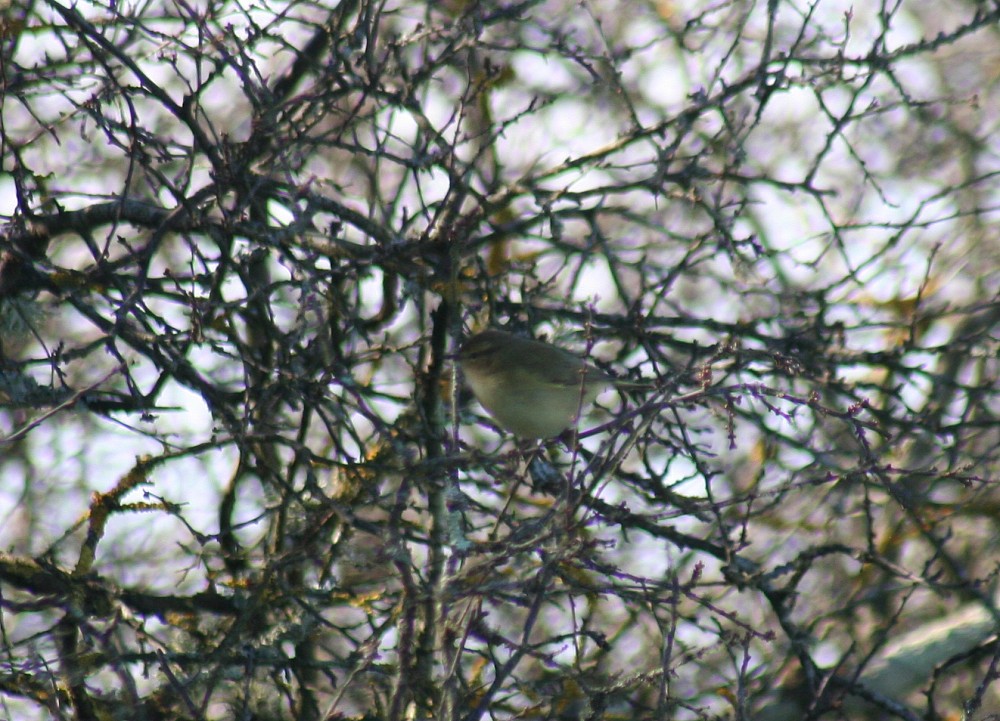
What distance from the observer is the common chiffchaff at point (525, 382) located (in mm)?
5391

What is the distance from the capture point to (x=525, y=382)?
5.66 metres

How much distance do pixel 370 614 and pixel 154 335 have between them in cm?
152

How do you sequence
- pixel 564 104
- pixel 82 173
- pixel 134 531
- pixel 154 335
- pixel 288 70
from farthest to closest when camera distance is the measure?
pixel 564 104, pixel 82 173, pixel 134 531, pixel 288 70, pixel 154 335

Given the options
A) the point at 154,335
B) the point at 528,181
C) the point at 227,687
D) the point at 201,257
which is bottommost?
the point at 227,687

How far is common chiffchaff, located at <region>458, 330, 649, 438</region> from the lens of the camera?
17.7 feet

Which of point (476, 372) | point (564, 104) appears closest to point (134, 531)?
point (476, 372)

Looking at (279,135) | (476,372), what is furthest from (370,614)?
(279,135)

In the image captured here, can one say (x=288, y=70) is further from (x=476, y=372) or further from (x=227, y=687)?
(x=227, y=687)

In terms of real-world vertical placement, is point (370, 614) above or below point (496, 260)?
below

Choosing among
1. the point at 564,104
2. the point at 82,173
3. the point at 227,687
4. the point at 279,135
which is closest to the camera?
the point at 279,135

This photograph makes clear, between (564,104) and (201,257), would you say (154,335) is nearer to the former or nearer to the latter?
(201,257)

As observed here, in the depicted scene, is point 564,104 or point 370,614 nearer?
point 370,614

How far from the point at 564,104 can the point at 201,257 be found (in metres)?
7.09

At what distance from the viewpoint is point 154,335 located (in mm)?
4434
